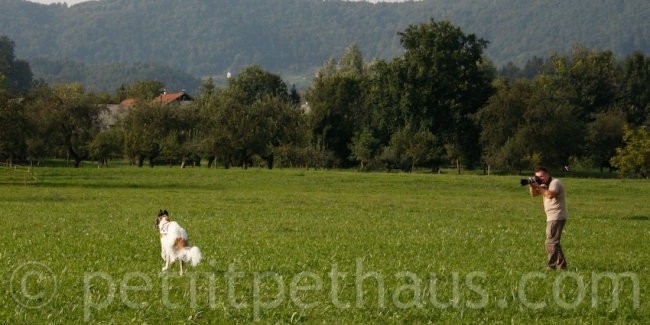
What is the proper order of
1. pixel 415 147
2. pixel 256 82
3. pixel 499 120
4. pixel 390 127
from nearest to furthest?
1. pixel 499 120
2. pixel 415 147
3. pixel 390 127
4. pixel 256 82

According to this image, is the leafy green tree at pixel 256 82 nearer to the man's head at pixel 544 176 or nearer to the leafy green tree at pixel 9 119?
the leafy green tree at pixel 9 119

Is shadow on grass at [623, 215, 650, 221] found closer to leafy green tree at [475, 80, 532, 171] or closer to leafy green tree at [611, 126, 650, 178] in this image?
leafy green tree at [611, 126, 650, 178]

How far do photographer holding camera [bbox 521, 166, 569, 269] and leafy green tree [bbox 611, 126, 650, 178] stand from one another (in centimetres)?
7635

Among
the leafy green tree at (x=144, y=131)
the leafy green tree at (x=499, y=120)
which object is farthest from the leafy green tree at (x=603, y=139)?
the leafy green tree at (x=144, y=131)

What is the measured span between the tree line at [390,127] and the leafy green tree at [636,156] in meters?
0.14

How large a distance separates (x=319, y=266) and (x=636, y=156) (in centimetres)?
8146

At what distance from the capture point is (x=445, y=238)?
997 inches

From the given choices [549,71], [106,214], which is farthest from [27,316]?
[549,71]

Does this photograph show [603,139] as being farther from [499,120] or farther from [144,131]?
[144,131]

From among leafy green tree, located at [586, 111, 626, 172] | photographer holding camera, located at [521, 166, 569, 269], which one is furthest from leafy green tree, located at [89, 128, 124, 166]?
photographer holding camera, located at [521, 166, 569, 269]

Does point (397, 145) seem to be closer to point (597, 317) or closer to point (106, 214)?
point (106, 214)

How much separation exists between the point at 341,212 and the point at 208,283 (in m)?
21.7

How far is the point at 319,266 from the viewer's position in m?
18.1

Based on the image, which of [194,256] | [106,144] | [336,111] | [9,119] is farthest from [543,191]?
[336,111]
